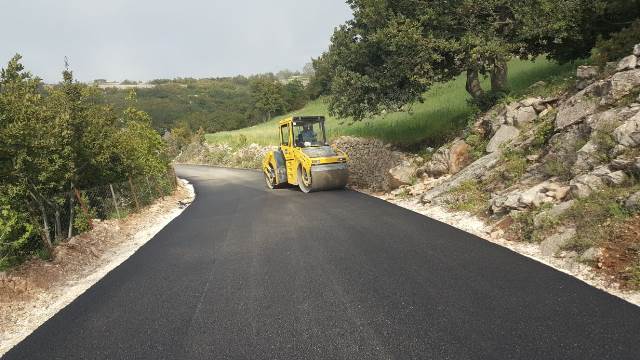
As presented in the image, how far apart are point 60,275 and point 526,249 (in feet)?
30.3

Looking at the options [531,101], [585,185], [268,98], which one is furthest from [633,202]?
[268,98]

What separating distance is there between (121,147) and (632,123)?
1574 centimetres

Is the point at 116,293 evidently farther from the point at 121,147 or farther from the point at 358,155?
the point at 358,155

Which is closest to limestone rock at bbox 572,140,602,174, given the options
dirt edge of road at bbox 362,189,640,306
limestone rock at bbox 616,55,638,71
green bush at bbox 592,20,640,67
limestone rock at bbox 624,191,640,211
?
limestone rock at bbox 624,191,640,211

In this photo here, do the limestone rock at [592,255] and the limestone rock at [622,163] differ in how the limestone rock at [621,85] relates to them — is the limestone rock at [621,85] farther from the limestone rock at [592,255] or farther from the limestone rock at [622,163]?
the limestone rock at [592,255]

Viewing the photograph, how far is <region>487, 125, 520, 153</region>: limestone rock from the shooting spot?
12922mm

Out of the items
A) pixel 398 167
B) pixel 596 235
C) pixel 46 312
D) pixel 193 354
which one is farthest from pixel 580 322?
pixel 398 167

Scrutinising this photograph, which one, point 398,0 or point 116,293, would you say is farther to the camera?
point 398,0

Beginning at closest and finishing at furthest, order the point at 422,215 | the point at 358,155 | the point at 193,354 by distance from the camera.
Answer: the point at 193,354 → the point at 422,215 → the point at 358,155

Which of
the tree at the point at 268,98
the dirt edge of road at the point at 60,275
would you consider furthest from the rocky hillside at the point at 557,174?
the tree at the point at 268,98

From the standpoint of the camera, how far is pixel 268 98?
95500 mm

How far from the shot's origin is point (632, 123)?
8.56 meters

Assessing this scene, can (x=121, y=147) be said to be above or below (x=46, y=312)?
above

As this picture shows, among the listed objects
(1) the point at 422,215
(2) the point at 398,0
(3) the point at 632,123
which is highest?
(2) the point at 398,0
